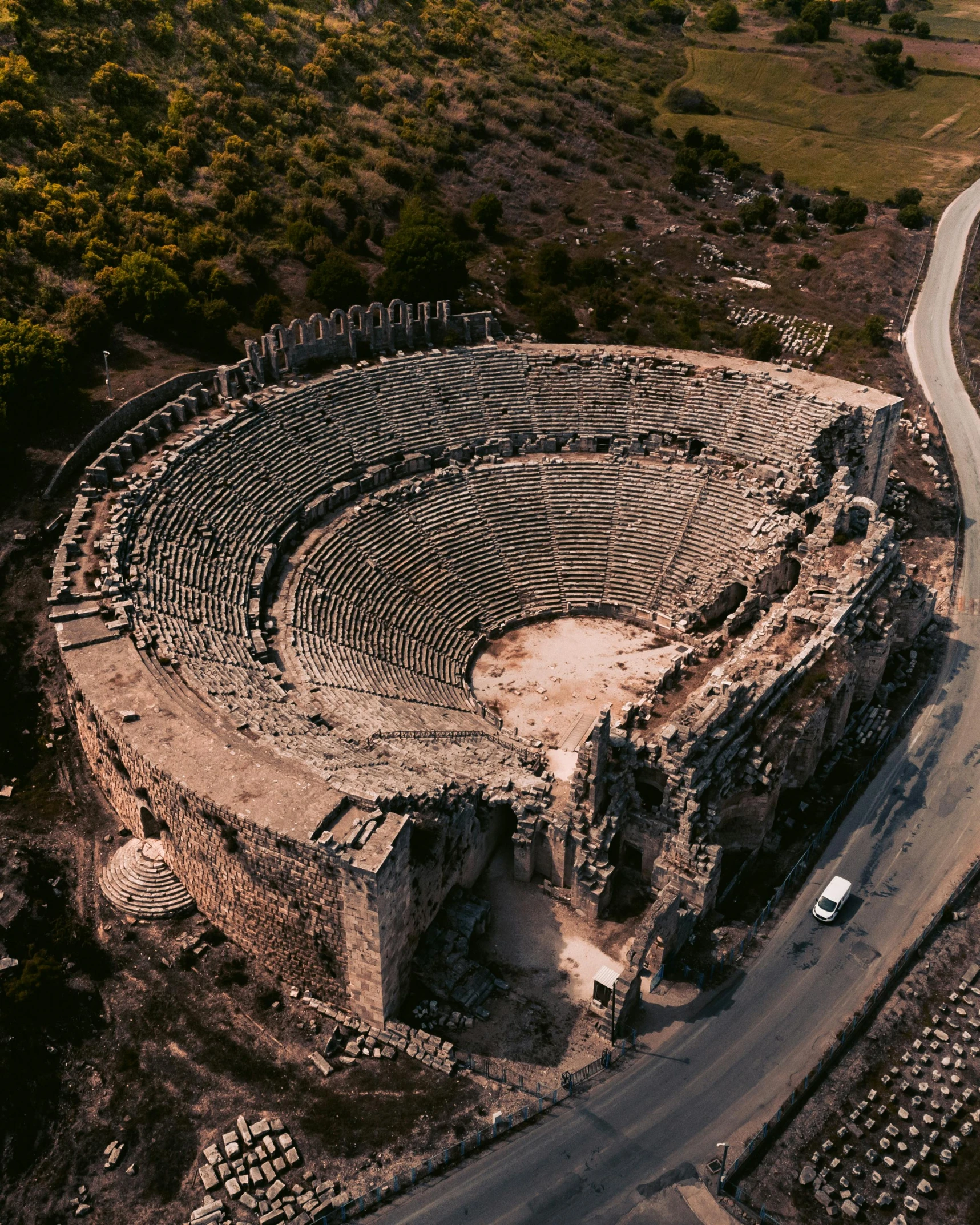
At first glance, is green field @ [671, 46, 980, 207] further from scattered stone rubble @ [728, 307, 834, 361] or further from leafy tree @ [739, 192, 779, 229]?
scattered stone rubble @ [728, 307, 834, 361]

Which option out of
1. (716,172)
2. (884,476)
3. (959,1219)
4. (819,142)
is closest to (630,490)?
(884,476)

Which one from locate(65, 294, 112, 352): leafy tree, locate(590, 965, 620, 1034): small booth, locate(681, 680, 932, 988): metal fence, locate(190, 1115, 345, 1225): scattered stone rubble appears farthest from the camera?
locate(65, 294, 112, 352): leafy tree

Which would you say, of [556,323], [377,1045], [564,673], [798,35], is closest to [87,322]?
[556,323]

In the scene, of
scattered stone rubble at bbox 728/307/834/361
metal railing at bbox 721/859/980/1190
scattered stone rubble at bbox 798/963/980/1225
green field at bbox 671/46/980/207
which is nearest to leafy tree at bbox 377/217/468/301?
scattered stone rubble at bbox 728/307/834/361

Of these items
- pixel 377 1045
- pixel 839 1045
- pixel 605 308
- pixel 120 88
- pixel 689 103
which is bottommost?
pixel 377 1045

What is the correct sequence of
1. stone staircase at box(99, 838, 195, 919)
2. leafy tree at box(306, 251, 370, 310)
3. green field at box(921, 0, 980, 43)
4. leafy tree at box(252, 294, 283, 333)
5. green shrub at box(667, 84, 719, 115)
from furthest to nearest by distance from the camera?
green field at box(921, 0, 980, 43), green shrub at box(667, 84, 719, 115), leafy tree at box(306, 251, 370, 310), leafy tree at box(252, 294, 283, 333), stone staircase at box(99, 838, 195, 919)

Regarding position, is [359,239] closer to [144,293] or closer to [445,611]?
[144,293]
